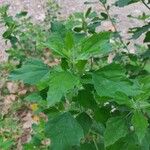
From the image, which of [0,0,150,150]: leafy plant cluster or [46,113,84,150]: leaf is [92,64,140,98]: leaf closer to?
[0,0,150,150]: leafy plant cluster

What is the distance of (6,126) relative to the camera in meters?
5.07

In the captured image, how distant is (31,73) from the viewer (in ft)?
6.43

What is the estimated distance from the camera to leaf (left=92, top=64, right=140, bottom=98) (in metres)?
1.85

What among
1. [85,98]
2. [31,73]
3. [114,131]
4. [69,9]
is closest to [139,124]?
[114,131]

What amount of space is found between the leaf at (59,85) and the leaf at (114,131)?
298mm

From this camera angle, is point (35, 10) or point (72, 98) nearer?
point (72, 98)

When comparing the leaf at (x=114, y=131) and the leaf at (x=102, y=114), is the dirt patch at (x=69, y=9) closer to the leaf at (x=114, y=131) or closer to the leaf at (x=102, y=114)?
the leaf at (x=102, y=114)

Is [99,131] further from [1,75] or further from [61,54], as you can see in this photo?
[1,75]

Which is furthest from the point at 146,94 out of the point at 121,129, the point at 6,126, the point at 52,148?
the point at 6,126

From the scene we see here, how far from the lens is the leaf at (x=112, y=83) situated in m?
1.85

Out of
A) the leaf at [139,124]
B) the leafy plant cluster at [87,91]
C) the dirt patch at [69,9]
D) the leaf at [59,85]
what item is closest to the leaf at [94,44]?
the leafy plant cluster at [87,91]

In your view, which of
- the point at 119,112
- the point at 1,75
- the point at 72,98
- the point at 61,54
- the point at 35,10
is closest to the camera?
the point at 61,54

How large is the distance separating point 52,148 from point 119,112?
1.39ft

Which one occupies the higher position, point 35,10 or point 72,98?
point 72,98
